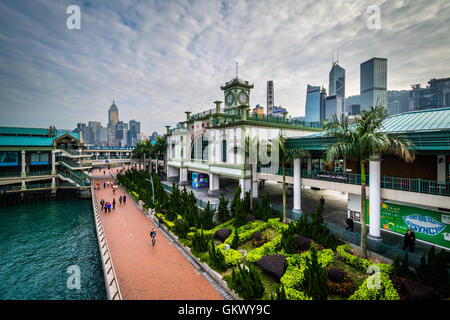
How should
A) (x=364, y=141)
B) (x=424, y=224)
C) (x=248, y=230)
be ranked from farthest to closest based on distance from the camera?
1. (x=248, y=230)
2. (x=424, y=224)
3. (x=364, y=141)

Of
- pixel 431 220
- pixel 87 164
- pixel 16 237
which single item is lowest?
pixel 16 237

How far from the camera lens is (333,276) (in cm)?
1247

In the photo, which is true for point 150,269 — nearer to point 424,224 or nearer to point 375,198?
point 375,198

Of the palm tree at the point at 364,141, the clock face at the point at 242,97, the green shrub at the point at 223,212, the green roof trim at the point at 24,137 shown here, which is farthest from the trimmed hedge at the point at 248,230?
the green roof trim at the point at 24,137

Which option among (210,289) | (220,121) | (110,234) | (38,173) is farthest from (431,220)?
(38,173)

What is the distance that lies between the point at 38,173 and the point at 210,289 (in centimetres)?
4923

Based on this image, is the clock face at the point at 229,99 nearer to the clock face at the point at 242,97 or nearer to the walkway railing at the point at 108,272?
the clock face at the point at 242,97

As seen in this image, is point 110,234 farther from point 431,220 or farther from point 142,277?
point 431,220

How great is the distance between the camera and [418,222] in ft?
56.1

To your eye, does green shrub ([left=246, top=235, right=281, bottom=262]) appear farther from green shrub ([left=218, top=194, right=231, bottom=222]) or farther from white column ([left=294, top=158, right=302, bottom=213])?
green shrub ([left=218, top=194, right=231, bottom=222])

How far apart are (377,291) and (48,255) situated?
27.7 metres

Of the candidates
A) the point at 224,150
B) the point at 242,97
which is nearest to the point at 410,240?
the point at 224,150

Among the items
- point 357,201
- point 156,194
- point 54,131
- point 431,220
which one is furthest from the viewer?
point 54,131

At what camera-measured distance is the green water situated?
1602cm
